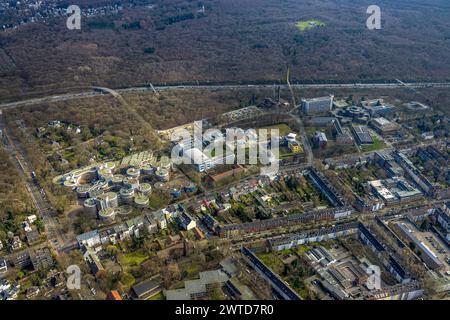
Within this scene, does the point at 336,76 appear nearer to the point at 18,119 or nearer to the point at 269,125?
the point at 269,125

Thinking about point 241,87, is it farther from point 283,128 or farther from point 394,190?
point 394,190

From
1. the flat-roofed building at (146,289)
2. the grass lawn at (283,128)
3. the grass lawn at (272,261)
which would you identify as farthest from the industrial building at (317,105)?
the flat-roofed building at (146,289)

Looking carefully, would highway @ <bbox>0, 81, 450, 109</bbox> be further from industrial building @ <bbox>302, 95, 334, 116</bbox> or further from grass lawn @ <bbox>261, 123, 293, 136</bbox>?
grass lawn @ <bbox>261, 123, 293, 136</bbox>

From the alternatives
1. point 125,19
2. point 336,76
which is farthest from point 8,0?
point 336,76

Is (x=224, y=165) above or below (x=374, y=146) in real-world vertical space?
above

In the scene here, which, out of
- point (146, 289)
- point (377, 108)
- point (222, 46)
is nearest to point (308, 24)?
point (222, 46)

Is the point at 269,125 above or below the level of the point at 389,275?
above
